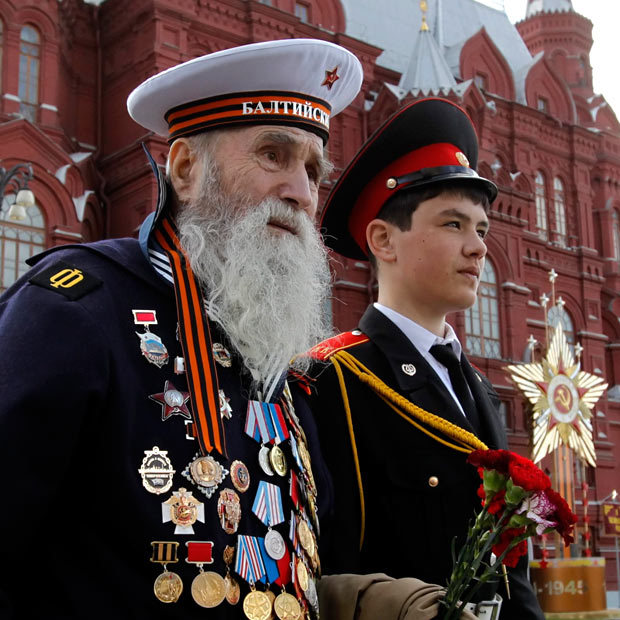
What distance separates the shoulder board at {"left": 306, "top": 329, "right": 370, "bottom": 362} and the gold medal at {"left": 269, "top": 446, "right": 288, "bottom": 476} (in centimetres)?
85

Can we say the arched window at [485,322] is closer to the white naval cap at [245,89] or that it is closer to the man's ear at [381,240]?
the man's ear at [381,240]

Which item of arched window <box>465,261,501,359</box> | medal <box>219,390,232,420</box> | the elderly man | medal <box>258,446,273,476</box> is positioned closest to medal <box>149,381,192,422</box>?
the elderly man

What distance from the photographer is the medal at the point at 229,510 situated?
69.7 inches

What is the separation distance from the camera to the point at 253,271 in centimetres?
209

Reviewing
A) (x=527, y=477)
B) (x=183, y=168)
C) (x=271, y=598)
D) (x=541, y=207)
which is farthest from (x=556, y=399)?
(x=541, y=207)

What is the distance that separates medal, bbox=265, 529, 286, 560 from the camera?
1.86m

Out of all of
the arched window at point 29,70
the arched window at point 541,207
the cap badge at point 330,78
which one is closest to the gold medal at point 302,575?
the cap badge at point 330,78

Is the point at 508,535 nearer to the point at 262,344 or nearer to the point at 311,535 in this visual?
the point at 311,535

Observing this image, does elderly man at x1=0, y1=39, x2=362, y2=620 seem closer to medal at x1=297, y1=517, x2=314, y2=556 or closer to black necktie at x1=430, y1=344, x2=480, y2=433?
medal at x1=297, y1=517, x2=314, y2=556

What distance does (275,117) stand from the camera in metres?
2.18

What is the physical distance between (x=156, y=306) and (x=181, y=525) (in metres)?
0.46

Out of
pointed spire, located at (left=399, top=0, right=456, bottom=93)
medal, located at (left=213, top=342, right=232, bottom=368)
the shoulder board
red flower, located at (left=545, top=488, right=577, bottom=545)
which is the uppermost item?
pointed spire, located at (left=399, top=0, right=456, bottom=93)

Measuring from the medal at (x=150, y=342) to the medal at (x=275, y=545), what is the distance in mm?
419

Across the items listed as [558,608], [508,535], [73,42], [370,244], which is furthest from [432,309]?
[73,42]
